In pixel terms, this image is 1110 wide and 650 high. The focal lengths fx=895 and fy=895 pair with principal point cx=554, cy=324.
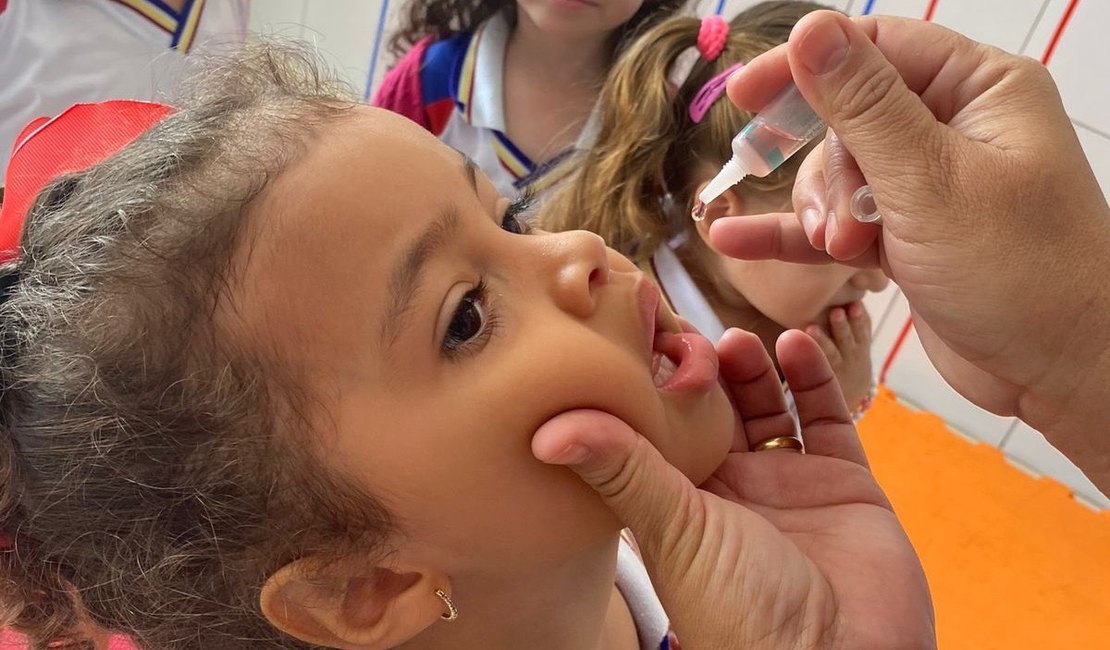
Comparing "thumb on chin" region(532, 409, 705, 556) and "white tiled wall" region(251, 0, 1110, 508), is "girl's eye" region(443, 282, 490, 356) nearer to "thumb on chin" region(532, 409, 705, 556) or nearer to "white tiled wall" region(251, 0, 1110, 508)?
"thumb on chin" region(532, 409, 705, 556)

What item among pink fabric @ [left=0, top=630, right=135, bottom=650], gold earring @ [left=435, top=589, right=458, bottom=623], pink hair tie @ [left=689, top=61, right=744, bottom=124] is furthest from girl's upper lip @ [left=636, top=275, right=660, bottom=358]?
pink hair tie @ [left=689, top=61, right=744, bottom=124]

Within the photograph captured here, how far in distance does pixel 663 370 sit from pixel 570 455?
163mm

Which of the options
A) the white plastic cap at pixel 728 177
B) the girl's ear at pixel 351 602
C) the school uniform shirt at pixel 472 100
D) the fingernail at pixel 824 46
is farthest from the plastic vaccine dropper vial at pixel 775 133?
the school uniform shirt at pixel 472 100

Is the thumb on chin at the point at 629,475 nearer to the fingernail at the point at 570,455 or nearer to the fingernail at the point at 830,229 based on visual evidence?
the fingernail at the point at 570,455

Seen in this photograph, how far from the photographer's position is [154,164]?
649 mm

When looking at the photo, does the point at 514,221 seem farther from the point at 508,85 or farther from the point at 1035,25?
the point at 1035,25

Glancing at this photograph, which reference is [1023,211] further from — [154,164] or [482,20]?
[482,20]

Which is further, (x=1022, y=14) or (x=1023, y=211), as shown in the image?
(x=1022, y=14)

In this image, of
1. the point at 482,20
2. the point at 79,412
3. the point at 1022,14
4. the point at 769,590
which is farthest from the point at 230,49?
the point at 1022,14

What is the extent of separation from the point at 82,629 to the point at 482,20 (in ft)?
4.35

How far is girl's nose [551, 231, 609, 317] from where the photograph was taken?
641 millimetres

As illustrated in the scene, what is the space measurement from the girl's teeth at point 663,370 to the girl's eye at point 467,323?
6.1 inches

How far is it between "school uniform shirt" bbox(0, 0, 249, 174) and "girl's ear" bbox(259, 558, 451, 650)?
111 centimetres

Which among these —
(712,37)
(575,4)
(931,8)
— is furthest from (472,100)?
(931,8)
